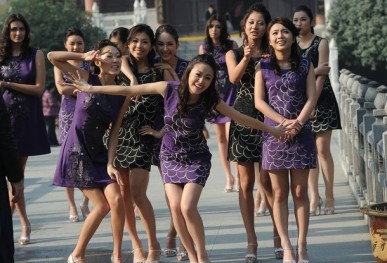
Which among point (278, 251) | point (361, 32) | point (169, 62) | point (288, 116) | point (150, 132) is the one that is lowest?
point (278, 251)

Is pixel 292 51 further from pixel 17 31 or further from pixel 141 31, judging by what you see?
pixel 17 31

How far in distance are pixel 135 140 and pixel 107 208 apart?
2.70ft

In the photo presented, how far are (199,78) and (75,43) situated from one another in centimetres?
354

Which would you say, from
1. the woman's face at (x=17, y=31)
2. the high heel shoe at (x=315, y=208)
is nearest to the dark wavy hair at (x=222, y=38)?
the high heel shoe at (x=315, y=208)

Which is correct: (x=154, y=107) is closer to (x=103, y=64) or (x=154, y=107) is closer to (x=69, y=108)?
(x=103, y=64)

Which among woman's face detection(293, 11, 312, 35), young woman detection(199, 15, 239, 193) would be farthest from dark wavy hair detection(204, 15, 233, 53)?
woman's face detection(293, 11, 312, 35)

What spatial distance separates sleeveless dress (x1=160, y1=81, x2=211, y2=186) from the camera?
9.13m

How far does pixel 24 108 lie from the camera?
1155cm

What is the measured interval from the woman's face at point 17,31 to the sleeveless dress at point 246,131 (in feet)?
7.31

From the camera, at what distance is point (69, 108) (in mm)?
12555

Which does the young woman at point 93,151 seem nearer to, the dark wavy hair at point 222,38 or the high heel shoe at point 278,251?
the high heel shoe at point 278,251

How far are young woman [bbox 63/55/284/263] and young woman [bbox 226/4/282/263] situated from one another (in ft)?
2.82

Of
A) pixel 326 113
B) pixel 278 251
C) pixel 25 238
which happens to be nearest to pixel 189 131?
pixel 278 251

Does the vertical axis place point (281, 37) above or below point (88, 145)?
above
